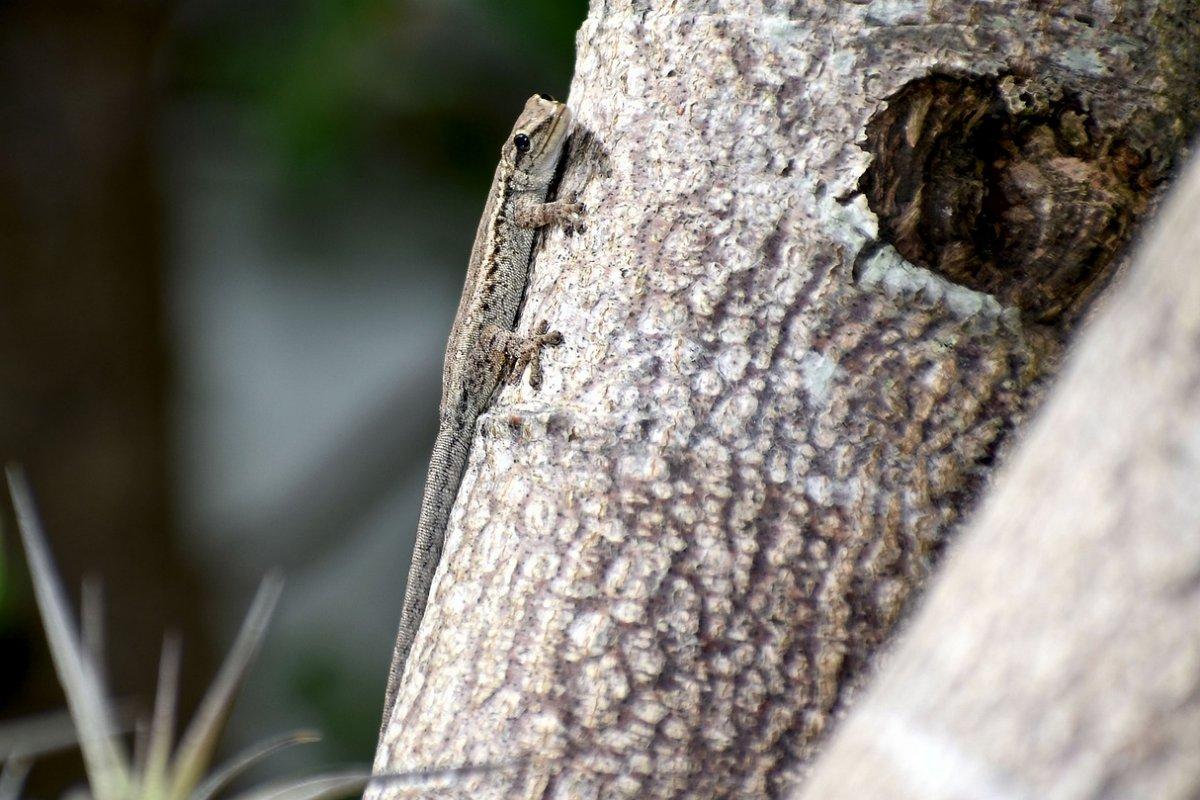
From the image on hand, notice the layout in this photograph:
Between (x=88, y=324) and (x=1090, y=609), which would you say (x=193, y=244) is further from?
(x=1090, y=609)

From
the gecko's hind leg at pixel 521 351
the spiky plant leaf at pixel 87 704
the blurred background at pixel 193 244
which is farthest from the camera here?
the blurred background at pixel 193 244

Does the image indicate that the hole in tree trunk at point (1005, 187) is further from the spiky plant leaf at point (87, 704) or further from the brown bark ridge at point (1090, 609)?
the spiky plant leaf at point (87, 704)

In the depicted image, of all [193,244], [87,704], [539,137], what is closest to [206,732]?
[87,704]

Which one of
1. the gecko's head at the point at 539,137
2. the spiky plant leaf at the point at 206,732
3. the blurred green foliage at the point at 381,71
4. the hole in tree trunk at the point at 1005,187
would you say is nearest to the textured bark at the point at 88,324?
the blurred green foliage at the point at 381,71

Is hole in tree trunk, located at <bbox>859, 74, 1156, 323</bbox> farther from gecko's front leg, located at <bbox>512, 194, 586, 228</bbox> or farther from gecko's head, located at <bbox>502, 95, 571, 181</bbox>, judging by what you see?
gecko's head, located at <bbox>502, 95, 571, 181</bbox>

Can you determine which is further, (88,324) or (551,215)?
(88,324)

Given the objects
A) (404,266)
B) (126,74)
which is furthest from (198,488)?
(126,74)

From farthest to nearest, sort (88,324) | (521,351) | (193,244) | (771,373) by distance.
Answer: (193,244) → (88,324) → (521,351) → (771,373)

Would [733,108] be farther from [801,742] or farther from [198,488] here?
[198,488]
